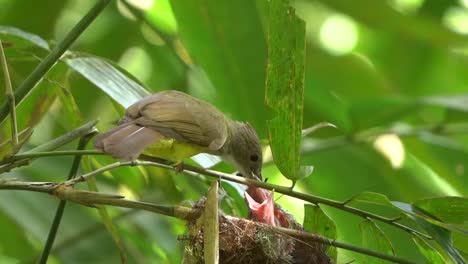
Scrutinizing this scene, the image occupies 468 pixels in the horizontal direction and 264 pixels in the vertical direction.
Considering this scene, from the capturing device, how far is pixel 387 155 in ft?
11.2

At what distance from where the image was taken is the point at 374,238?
6.98 feet

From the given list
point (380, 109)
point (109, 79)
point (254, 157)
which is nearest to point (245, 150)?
point (254, 157)

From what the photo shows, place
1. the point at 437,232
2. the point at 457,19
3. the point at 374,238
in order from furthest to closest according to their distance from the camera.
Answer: the point at 457,19
the point at 374,238
the point at 437,232

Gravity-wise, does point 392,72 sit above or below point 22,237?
above

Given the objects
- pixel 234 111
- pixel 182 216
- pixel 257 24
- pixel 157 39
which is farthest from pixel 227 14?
pixel 182 216

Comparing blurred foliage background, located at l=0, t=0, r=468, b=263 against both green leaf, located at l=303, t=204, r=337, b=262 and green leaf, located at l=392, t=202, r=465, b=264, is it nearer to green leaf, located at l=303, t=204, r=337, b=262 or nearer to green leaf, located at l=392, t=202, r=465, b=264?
green leaf, located at l=303, t=204, r=337, b=262

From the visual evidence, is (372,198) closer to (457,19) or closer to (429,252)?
(429,252)

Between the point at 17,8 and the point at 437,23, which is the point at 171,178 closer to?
the point at 17,8

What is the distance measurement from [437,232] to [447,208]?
2.3 inches

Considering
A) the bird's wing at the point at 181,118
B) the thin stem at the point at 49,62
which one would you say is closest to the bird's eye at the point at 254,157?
the bird's wing at the point at 181,118

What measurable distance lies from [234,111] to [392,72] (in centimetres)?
108

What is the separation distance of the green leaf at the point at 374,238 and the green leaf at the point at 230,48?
3.43ft

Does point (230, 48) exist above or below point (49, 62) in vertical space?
above

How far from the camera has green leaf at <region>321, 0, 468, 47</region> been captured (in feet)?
11.1
